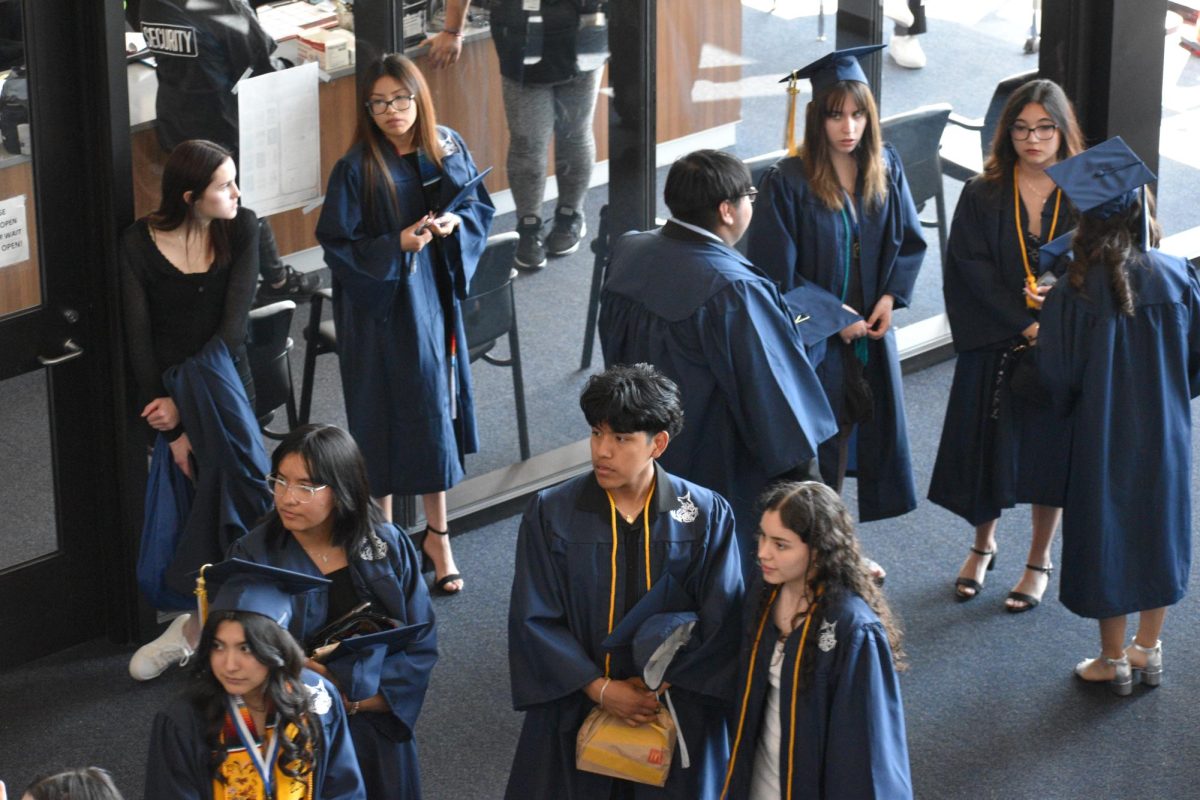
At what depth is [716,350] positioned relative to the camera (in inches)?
167

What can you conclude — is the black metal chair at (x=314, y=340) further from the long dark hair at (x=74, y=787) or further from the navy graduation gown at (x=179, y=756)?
the long dark hair at (x=74, y=787)

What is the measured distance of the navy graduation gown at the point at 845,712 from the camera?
3.40 meters

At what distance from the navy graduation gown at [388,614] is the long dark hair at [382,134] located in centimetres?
131

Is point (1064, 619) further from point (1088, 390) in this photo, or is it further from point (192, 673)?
point (192, 673)

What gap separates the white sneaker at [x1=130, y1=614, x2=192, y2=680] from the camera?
476 cm

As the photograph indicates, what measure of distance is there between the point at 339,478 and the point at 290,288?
1.56m

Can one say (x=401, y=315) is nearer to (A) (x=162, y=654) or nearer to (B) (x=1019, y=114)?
(A) (x=162, y=654)

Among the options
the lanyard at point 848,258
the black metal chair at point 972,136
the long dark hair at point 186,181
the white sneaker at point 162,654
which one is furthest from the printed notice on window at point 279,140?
the black metal chair at point 972,136

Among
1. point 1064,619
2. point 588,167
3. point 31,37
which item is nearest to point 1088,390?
point 1064,619

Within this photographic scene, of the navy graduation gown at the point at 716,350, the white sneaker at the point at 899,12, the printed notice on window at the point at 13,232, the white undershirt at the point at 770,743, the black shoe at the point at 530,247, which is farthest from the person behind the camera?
the white sneaker at the point at 899,12

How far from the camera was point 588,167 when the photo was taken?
5.61 metres

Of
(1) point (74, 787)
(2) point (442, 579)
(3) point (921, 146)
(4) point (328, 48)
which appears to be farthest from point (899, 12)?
(1) point (74, 787)

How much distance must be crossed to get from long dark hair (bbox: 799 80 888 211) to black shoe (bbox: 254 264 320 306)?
142 cm

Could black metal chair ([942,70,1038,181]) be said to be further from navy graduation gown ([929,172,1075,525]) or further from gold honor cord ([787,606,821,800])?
gold honor cord ([787,606,821,800])
